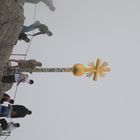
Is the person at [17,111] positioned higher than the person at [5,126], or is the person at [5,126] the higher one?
the person at [17,111]

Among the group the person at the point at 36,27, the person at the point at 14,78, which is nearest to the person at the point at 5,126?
the person at the point at 14,78

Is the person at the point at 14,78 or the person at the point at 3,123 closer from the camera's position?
the person at the point at 14,78

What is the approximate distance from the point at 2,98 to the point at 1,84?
0.37 meters

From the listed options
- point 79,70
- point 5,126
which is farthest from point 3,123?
point 79,70

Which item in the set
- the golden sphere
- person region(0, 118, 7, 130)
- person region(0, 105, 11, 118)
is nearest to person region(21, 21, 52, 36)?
the golden sphere

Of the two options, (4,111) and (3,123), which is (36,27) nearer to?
(4,111)

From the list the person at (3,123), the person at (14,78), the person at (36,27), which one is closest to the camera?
the person at (14,78)

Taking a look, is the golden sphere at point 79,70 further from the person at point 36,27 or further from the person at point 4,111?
the person at point 36,27

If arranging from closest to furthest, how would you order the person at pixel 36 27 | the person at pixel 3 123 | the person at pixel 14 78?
the person at pixel 14 78, the person at pixel 3 123, the person at pixel 36 27

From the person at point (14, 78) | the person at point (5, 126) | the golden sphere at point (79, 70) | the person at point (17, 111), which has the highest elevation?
the golden sphere at point (79, 70)

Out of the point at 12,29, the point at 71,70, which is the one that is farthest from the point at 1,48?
the point at 71,70

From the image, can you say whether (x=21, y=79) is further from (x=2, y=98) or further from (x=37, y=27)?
(x=37, y=27)

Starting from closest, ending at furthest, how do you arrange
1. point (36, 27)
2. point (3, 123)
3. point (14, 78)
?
point (14, 78)
point (3, 123)
point (36, 27)

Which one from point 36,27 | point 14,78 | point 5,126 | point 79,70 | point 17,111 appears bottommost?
point 5,126
